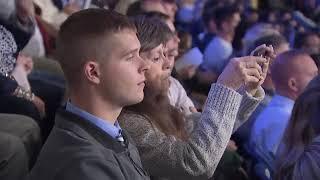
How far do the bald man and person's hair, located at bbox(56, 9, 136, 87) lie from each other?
5.95 feet

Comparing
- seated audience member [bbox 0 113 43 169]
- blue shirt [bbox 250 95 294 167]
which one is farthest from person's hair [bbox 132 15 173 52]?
blue shirt [bbox 250 95 294 167]

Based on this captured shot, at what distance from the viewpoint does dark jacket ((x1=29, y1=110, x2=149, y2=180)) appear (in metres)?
1.56

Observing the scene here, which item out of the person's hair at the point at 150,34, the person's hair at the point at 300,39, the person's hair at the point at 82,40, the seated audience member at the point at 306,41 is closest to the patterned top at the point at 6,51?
the person's hair at the point at 150,34

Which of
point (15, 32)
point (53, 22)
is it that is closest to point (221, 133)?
point (15, 32)

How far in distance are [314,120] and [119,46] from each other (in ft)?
3.51

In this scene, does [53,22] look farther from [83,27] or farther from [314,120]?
[83,27]

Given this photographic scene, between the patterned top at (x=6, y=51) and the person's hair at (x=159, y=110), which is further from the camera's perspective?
the patterned top at (x=6, y=51)

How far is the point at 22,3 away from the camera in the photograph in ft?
9.57

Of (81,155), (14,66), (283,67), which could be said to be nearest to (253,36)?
(283,67)

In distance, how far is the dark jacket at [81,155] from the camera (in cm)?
156

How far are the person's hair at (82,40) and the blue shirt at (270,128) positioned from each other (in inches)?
71.0

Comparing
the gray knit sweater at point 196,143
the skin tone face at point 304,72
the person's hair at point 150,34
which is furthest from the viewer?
the skin tone face at point 304,72

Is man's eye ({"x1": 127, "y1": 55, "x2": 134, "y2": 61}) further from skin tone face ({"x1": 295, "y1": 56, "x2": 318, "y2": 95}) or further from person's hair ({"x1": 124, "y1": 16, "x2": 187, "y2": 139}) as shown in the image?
skin tone face ({"x1": 295, "y1": 56, "x2": 318, "y2": 95})

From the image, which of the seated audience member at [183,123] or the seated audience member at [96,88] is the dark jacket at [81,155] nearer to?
the seated audience member at [96,88]
